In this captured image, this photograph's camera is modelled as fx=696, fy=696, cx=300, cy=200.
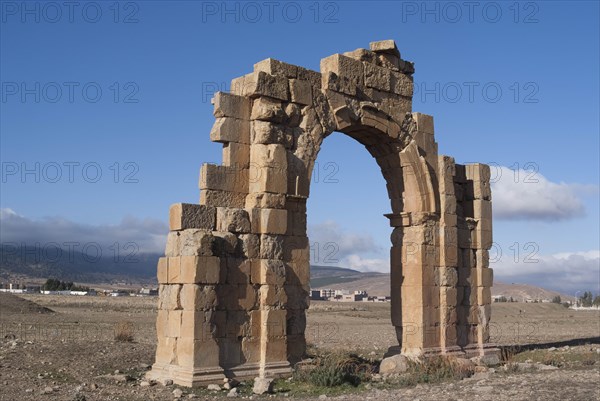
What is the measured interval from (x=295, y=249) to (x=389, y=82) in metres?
4.39

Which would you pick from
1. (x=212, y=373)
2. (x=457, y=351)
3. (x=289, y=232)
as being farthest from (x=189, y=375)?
(x=457, y=351)

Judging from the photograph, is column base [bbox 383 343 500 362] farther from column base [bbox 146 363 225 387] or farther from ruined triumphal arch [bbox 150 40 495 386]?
column base [bbox 146 363 225 387]

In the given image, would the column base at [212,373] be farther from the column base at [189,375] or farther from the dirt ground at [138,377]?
the dirt ground at [138,377]

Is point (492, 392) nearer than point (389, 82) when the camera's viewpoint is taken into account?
Yes

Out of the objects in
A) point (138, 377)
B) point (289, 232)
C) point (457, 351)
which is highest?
point (289, 232)

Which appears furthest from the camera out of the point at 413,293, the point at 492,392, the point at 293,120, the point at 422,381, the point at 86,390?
the point at 413,293

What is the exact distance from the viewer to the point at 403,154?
1483 centimetres

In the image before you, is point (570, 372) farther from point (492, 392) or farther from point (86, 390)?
point (86, 390)

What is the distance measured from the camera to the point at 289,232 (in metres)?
12.6

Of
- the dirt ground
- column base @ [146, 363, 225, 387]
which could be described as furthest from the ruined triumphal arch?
the dirt ground

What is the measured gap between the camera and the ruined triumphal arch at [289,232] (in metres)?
11.5

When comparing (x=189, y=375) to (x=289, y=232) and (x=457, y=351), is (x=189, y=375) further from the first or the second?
(x=457, y=351)

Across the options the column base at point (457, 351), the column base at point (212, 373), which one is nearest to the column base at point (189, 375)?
the column base at point (212, 373)

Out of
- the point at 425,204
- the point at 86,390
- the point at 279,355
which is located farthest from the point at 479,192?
the point at 86,390
